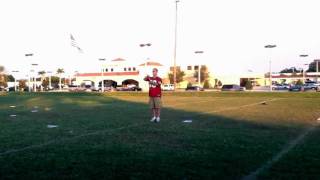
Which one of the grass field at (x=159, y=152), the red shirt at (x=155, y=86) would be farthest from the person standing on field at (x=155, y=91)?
the grass field at (x=159, y=152)

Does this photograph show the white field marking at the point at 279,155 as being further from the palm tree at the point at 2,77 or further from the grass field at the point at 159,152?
the palm tree at the point at 2,77

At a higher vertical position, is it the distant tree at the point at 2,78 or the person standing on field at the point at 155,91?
the distant tree at the point at 2,78

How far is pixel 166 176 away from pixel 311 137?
6130 mm

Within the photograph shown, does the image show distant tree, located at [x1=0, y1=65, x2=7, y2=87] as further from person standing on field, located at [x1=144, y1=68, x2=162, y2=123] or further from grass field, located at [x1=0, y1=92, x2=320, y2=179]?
grass field, located at [x1=0, y1=92, x2=320, y2=179]

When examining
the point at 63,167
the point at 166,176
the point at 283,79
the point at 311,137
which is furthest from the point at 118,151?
the point at 283,79

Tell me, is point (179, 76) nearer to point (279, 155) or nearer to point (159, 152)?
point (159, 152)

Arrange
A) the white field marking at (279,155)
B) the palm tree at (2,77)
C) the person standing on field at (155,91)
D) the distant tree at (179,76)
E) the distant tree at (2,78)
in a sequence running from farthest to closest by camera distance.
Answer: the distant tree at (2,78)
the palm tree at (2,77)
the distant tree at (179,76)
the person standing on field at (155,91)
the white field marking at (279,155)

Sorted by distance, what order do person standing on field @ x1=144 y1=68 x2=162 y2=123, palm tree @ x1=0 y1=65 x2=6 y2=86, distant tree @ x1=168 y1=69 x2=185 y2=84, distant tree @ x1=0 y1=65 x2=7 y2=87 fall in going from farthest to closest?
distant tree @ x1=0 y1=65 x2=7 y2=87, palm tree @ x1=0 y1=65 x2=6 y2=86, distant tree @ x1=168 y1=69 x2=185 y2=84, person standing on field @ x1=144 y1=68 x2=162 y2=123

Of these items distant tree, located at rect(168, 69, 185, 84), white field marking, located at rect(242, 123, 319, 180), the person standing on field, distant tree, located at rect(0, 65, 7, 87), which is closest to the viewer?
white field marking, located at rect(242, 123, 319, 180)

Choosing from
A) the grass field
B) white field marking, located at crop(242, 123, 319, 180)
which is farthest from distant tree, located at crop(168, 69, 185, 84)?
white field marking, located at crop(242, 123, 319, 180)

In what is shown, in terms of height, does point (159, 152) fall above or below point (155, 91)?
below

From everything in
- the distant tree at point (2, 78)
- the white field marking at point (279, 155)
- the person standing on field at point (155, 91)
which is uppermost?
the distant tree at point (2, 78)

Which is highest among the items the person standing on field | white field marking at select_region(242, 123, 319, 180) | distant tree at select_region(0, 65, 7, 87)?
distant tree at select_region(0, 65, 7, 87)

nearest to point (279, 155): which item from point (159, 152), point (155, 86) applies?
point (159, 152)
